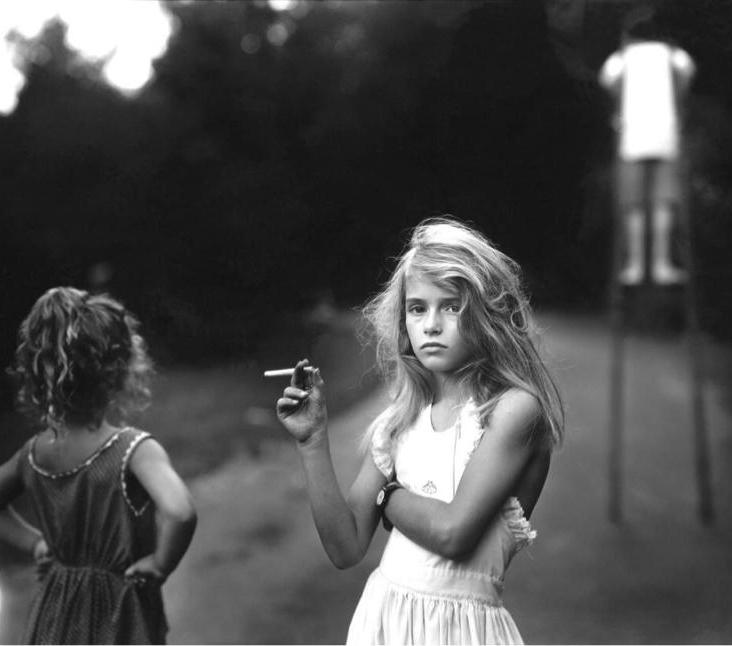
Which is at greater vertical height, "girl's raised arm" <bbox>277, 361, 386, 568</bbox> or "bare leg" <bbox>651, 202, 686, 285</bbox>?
"bare leg" <bbox>651, 202, 686, 285</bbox>

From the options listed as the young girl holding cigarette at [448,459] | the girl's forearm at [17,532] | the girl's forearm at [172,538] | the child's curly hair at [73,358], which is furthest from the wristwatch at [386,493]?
the girl's forearm at [17,532]

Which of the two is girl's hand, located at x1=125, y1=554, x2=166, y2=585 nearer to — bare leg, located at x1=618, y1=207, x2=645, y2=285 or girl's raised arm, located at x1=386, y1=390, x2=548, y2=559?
girl's raised arm, located at x1=386, y1=390, x2=548, y2=559

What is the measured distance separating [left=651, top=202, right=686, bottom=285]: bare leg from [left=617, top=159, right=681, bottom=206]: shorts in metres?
0.04

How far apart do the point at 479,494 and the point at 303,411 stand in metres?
0.31

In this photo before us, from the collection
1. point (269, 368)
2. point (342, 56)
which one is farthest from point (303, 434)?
point (342, 56)

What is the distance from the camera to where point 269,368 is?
9.76 ft

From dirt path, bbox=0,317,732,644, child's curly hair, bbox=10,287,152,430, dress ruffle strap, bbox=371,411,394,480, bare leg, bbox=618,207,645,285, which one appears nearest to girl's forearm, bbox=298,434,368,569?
dress ruffle strap, bbox=371,411,394,480

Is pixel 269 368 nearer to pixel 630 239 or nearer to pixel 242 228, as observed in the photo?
pixel 242 228

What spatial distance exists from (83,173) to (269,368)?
0.86m

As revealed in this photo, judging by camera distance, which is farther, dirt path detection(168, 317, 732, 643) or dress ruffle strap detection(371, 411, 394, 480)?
dirt path detection(168, 317, 732, 643)

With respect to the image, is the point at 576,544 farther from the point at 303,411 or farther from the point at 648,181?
the point at 303,411

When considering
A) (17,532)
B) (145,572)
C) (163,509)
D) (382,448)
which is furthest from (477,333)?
(17,532)

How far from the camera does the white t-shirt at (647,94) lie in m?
2.71

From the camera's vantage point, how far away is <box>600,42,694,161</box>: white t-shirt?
8.91 ft
